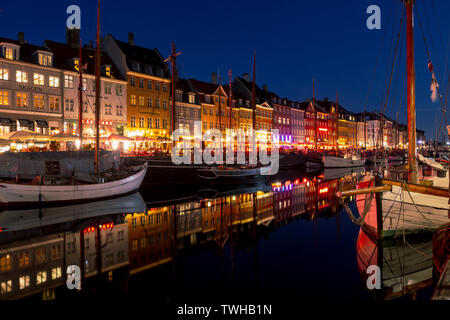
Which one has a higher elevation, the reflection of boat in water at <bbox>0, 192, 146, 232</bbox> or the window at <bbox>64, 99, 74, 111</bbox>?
the window at <bbox>64, 99, 74, 111</bbox>

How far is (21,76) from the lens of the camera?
34156mm

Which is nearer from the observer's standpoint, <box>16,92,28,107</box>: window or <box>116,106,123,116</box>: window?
<box>16,92,28,107</box>: window

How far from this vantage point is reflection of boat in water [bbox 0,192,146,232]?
1593 centimetres

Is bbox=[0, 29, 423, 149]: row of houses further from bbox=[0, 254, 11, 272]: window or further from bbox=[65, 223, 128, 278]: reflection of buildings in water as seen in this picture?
bbox=[0, 254, 11, 272]: window

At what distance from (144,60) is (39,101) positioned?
16999mm

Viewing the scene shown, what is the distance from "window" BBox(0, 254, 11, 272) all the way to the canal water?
32 mm

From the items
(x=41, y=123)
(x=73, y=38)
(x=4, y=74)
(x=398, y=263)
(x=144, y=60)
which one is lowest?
(x=398, y=263)

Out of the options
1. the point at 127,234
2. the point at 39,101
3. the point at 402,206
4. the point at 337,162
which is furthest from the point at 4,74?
the point at 337,162

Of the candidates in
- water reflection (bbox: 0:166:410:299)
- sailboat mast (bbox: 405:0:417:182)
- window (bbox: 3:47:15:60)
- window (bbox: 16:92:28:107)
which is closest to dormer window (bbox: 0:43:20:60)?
window (bbox: 3:47:15:60)

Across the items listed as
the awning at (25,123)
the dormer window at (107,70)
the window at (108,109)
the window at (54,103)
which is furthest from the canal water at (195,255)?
the dormer window at (107,70)

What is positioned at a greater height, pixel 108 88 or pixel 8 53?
pixel 8 53

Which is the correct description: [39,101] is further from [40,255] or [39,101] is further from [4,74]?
[40,255]

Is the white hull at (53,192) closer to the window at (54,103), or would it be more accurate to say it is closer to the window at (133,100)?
the window at (54,103)

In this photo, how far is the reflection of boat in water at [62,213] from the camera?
1593 cm
